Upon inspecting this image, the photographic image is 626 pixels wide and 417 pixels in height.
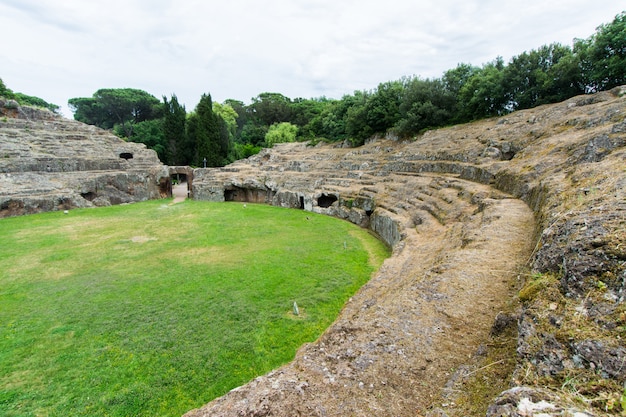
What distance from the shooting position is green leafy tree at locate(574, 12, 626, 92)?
15625 millimetres

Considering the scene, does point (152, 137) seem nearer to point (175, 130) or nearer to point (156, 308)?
point (175, 130)

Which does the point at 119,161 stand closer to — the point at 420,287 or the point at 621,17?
the point at 420,287

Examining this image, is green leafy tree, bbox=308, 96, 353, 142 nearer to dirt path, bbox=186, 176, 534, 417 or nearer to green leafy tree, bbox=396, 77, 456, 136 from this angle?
green leafy tree, bbox=396, 77, 456, 136

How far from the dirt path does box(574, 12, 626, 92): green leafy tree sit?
1488 cm

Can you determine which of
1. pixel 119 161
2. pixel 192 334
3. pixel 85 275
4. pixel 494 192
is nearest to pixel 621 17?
pixel 494 192

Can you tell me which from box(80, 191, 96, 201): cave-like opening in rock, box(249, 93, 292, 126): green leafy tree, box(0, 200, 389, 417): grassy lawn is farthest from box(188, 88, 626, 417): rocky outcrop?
box(249, 93, 292, 126): green leafy tree

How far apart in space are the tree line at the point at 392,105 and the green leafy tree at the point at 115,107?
0.15 m

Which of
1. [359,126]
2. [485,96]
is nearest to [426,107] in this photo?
[485,96]

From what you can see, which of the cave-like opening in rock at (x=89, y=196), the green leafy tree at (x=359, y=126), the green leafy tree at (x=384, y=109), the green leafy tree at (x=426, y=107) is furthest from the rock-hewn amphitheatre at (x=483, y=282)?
the cave-like opening in rock at (x=89, y=196)

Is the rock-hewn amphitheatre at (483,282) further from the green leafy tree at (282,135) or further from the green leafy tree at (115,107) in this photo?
the green leafy tree at (115,107)

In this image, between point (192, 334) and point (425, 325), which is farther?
point (192, 334)

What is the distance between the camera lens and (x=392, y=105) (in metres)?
29.2

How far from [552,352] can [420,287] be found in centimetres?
290

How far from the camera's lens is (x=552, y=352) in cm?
256
